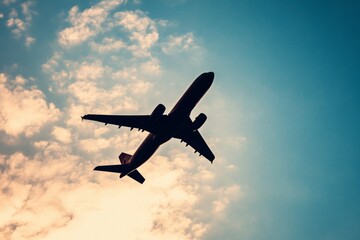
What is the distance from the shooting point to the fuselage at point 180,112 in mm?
35938

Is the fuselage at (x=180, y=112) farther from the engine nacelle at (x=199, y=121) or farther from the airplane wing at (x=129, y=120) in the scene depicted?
the engine nacelle at (x=199, y=121)

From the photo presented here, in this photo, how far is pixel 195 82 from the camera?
36.5 m

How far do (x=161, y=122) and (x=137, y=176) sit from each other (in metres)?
14.2

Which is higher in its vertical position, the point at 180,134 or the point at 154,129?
the point at 180,134

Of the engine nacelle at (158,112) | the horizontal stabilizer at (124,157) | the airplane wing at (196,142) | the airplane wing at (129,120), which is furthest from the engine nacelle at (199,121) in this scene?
the horizontal stabilizer at (124,157)

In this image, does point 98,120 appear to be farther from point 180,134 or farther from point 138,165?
point 180,134

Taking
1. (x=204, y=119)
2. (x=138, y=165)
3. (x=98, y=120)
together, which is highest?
(x=204, y=119)

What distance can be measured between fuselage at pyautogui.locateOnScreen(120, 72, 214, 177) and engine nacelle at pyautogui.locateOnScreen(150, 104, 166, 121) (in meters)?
1.20

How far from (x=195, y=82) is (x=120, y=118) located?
1075cm

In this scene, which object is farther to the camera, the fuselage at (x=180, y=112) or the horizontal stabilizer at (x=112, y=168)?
the horizontal stabilizer at (x=112, y=168)

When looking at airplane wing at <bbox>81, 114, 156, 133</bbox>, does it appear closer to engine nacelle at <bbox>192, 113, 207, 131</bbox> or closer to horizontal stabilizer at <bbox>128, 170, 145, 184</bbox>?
engine nacelle at <bbox>192, 113, 207, 131</bbox>

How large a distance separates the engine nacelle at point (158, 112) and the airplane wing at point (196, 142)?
7.94m

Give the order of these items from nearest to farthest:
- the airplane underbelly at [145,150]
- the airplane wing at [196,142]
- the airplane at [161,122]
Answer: the airplane at [161,122], the airplane underbelly at [145,150], the airplane wing at [196,142]

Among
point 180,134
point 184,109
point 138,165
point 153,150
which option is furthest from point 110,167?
point 184,109
